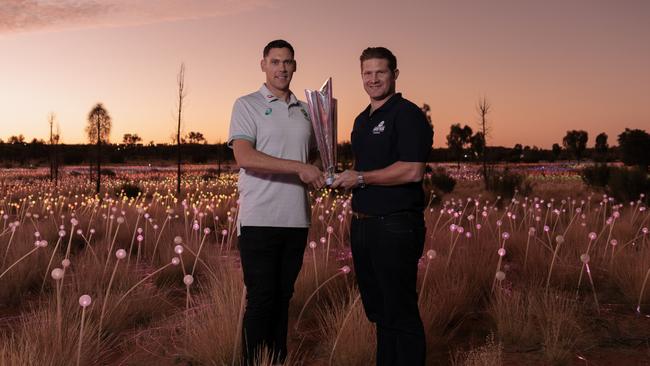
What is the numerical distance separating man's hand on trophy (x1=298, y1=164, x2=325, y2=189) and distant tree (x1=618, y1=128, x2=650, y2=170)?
34765mm

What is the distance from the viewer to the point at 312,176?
10.2 ft

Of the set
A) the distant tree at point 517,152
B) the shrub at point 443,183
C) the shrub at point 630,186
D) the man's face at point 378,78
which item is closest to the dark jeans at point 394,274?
the man's face at point 378,78

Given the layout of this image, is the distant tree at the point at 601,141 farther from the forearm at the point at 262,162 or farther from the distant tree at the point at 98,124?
the forearm at the point at 262,162

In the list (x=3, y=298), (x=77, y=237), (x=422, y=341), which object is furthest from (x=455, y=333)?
(x=77, y=237)

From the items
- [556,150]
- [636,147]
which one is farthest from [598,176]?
[556,150]

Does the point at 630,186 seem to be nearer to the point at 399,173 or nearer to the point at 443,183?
the point at 443,183

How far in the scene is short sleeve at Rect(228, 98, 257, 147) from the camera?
11.0 ft

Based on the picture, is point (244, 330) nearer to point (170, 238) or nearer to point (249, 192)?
point (249, 192)

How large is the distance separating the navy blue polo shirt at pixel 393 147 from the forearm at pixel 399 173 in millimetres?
40

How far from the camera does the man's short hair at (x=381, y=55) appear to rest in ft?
10.2

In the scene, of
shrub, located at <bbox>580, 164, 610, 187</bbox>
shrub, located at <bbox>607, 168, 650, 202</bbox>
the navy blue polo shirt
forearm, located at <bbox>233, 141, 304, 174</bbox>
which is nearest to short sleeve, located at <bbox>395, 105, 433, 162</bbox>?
the navy blue polo shirt

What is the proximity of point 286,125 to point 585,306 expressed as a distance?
13.4 ft

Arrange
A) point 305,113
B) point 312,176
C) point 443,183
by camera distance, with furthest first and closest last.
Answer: point 443,183 → point 305,113 → point 312,176

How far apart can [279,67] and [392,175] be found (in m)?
0.95
